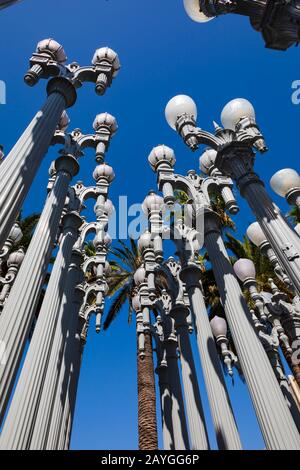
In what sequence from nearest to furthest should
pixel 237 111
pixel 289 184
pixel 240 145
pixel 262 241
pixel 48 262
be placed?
pixel 48 262 < pixel 240 145 < pixel 237 111 < pixel 289 184 < pixel 262 241

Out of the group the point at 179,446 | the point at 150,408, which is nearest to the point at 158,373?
the point at 150,408

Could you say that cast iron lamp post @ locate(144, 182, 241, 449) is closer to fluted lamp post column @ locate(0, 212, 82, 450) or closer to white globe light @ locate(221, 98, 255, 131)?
white globe light @ locate(221, 98, 255, 131)

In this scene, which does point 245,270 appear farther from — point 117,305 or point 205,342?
point 117,305

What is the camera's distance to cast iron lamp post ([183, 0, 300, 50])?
5691mm

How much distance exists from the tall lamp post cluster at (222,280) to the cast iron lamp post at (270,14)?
180cm

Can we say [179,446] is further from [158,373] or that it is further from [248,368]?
[248,368]

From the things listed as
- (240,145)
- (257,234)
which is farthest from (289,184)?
(240,145)

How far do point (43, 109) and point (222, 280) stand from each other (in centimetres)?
501

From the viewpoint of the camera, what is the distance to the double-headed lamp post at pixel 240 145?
661cm

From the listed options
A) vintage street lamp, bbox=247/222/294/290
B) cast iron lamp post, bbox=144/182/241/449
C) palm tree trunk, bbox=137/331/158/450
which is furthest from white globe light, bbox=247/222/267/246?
palm tree trunk, bbox=137/331/158/450

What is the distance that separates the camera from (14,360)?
454 cm

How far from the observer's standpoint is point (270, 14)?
5844mm

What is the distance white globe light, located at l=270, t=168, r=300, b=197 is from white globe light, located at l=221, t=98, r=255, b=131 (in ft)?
6.79

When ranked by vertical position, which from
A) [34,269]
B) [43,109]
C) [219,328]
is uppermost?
[43,109]
